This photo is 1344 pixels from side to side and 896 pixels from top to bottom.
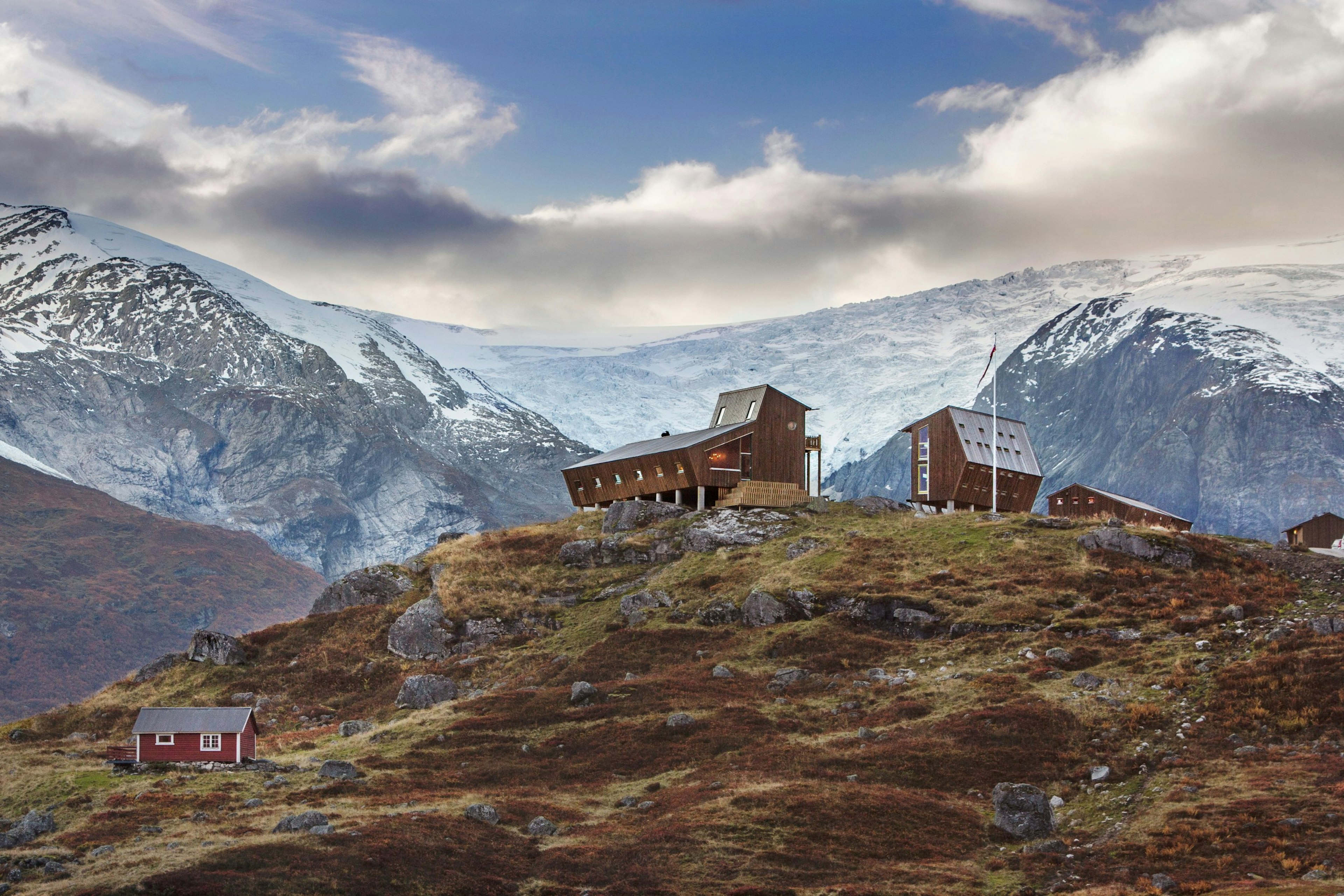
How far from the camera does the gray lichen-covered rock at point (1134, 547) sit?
207ft

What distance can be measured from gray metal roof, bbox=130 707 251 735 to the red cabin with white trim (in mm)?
16

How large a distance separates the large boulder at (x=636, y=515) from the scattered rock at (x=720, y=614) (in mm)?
20528

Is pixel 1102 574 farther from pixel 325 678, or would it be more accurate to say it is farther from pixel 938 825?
pixel 325 678

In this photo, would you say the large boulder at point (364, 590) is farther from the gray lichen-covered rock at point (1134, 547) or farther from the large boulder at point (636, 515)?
the gray lichen-covered rock at point (1134, 547)

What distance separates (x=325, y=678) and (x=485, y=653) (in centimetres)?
1104

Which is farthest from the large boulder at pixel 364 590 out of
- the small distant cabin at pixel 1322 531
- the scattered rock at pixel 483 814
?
the small distant cabin at pixel 1322 531

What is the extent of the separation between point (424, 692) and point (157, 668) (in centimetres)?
2679

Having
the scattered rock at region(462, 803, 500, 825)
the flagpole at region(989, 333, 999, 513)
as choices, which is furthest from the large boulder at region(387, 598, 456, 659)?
the flagpole at region(989, 333, 999, 513)

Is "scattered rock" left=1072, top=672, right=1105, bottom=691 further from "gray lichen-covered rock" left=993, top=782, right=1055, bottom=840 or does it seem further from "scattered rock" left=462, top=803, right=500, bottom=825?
"scattered rock" left=462, top=803, right=500, bottom=825

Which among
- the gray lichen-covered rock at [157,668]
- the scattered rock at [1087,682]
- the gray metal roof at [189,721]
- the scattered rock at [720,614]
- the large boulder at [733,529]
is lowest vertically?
the gray lichen-covered rock at [157,668]

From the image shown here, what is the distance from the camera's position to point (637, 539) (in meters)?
83.7

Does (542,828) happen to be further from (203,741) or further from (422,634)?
(422,634)

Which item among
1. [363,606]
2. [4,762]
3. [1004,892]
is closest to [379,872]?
[1004,892]

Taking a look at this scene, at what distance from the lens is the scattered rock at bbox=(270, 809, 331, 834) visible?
118ft
